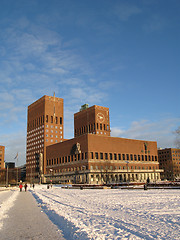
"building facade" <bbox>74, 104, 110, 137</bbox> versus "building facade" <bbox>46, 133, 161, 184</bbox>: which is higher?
"building facade" <bbox>74, 104, 110, 137</bbox>

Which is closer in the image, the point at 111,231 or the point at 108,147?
the point at 111,231

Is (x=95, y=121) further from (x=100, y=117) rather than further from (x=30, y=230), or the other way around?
(x=30, y=230)

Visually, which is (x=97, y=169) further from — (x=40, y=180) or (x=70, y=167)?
(x=40, y=180)

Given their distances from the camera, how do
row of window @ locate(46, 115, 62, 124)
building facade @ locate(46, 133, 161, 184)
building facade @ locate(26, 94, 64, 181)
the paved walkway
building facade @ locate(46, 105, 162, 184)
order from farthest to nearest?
row of window @ locate(46, 115, 62, 124), building facade @ locate(26, 94, 64, 181), building facade @ locate(46, 105, 162, 184), building facade @ locate(46, 133, 161, 184), the paved walkway

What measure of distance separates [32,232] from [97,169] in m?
A: 98.9

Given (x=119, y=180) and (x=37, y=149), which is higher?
(x=37, y=149)

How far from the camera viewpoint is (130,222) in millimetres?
10578

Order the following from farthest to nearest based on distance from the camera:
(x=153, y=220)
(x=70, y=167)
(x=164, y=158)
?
(x=164, y=158) < (x=70, y=167) < (x=153, y=220)

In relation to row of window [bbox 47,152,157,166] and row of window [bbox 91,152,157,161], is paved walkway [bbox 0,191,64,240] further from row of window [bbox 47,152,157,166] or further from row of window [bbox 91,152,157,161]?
row of window [bbox 91,152,157,161]

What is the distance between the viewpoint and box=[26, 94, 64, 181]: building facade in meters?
146

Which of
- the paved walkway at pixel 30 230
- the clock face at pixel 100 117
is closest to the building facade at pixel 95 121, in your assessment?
the clock face at pixel 100 117

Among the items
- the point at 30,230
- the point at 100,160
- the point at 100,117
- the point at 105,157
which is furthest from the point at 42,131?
the point at 30,230

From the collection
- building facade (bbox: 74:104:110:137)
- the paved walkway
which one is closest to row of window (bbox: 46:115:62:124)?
building facade (bbox: 74:104:110:137)

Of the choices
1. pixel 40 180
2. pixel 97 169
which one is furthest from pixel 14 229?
pixel 40 180
